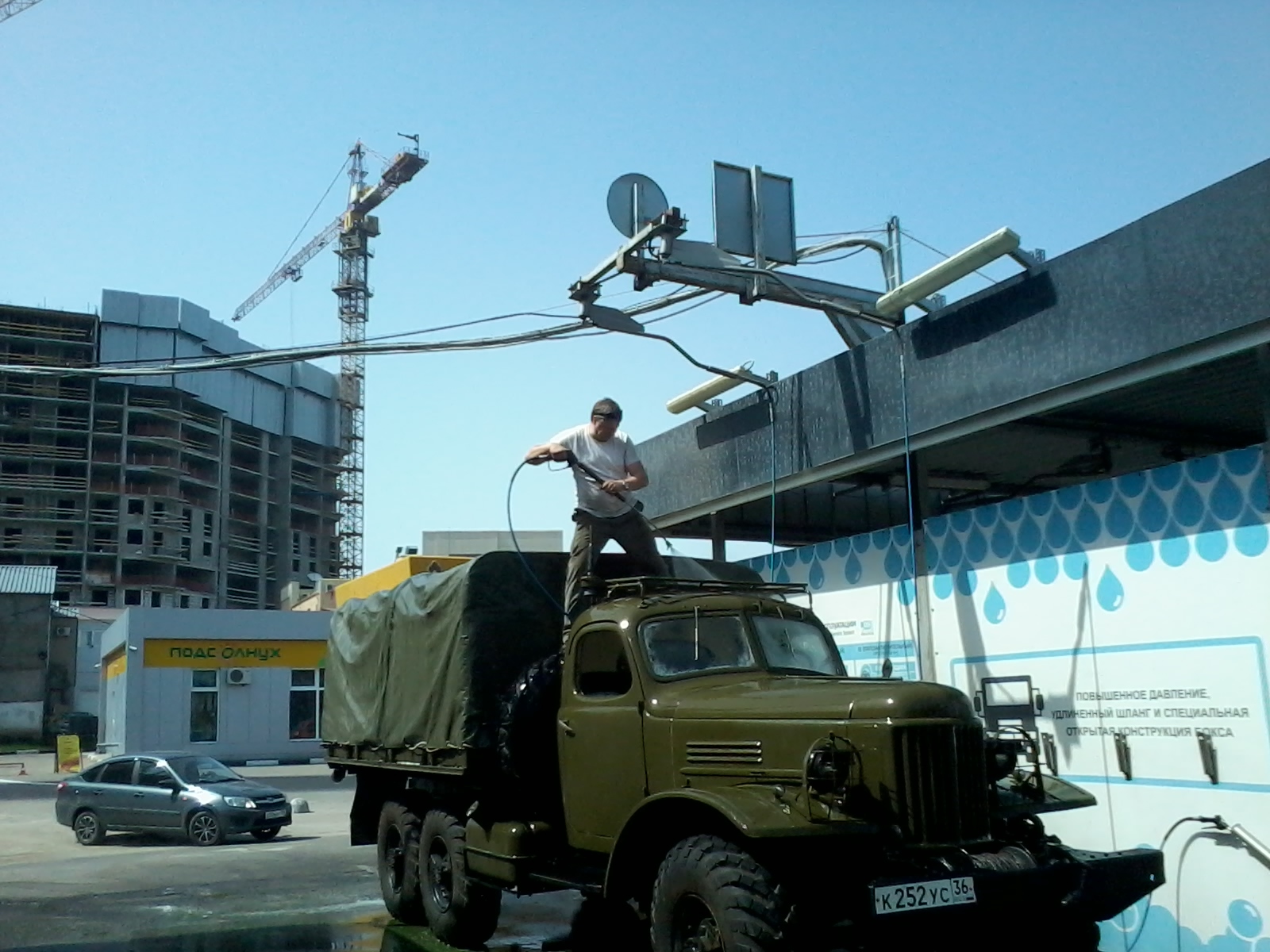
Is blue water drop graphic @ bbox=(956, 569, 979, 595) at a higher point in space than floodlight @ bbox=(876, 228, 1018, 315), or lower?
lower

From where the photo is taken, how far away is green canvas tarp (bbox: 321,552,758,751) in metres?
8.47

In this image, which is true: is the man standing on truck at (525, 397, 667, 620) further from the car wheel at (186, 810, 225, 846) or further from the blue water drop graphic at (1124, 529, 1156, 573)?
the car wheel at (186, 810, 225, 846)

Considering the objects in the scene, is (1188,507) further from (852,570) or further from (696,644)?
(852,570)

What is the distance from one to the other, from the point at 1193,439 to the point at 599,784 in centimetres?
642

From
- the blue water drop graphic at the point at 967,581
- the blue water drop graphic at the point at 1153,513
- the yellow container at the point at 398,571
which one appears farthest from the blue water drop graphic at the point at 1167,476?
the yellow container at the point at 398,571

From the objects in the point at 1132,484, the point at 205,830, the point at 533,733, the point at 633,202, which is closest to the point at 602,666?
the point at 533,733

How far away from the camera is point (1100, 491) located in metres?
8.07

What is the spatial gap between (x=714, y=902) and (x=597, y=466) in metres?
3.74

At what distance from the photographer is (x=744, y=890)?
5.62m

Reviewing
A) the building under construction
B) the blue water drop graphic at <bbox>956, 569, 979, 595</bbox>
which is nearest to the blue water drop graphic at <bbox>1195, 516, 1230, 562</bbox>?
the blue water drop graphic at <bbox>956, 569, 979, 595</bbox>

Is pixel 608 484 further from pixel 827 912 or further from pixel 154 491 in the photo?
pixel 154 491

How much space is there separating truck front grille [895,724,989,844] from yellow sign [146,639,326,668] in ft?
109

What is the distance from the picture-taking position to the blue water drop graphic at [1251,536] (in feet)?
22.8

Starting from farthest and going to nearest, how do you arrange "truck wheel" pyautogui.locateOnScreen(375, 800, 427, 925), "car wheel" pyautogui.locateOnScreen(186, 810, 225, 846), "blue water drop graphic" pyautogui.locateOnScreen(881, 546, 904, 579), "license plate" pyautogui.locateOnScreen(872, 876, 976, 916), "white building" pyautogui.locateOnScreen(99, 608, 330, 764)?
"white building" pyautogui.locateOnScreen(99, 608, 330, 764)
"car wheel" pyautogui.locateOnScreen(186, 810, 225, 846)
"blue water drop graphic" pyautogui.locateOnScreen(881, 546, 904, 579)
"truck wheel" pyautogui.locateOnScreen(375, 800, 427, 925)
"license plate" pyautogui.locateOnScreen(872, 876, 976, 916)
